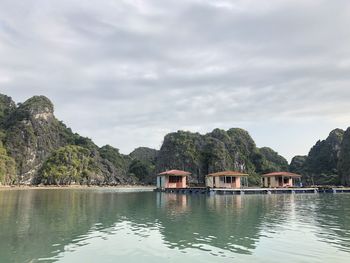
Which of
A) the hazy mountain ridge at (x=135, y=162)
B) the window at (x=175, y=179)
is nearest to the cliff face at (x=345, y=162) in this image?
the hazy mountain ridge at (x=135, y=162)

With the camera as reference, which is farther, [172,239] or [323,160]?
[323,160]

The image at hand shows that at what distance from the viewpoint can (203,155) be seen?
121938 mm

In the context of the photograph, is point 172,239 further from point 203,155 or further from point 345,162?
point 203,155

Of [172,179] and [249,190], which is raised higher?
[172,179]

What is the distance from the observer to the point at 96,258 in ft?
43.4

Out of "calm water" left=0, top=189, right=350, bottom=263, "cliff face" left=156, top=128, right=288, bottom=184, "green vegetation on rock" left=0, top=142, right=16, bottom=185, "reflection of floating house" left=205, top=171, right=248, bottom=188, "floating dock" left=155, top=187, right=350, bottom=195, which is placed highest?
"cliff face" left=156, top=128, right=288, bottom=184

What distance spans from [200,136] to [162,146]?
1488 cm

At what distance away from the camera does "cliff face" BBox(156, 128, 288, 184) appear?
11829cm

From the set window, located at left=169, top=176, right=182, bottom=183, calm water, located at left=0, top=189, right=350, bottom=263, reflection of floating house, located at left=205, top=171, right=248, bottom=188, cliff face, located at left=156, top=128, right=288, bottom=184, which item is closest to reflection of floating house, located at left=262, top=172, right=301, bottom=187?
reflection of floating house, located at left=205, top=171, right=248, bottom=188

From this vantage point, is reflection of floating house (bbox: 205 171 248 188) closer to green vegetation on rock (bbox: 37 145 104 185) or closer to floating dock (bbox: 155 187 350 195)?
floating dock (bbox: 155 187 350 195)

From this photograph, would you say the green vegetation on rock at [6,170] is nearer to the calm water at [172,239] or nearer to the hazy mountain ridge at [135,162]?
the hazy mountain ridge at [135,162]

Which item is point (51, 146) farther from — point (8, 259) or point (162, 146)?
point (8, 259)

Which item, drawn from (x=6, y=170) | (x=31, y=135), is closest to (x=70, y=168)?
(x=31, y=135)

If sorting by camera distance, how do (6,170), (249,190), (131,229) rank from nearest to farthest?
(131,229) < (249,190) < (6,170)
